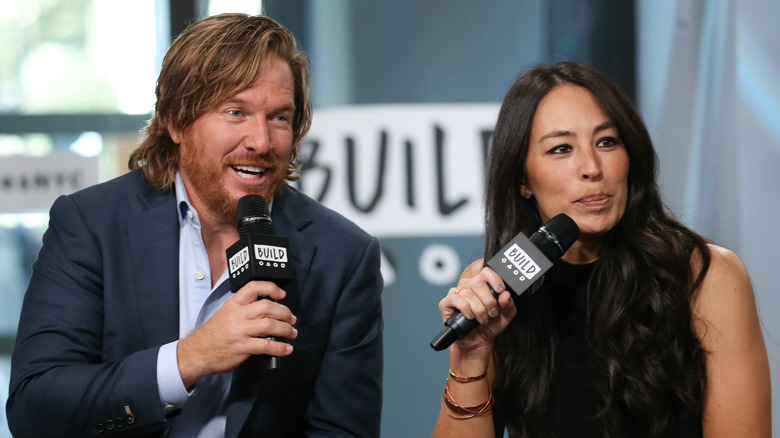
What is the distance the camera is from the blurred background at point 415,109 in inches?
125

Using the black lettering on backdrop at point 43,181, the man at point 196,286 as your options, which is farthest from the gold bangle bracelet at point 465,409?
the black lettering on backdrop at point 43,181

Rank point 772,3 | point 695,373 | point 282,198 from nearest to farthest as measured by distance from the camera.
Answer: point 695,373
point 282,198
point 772,3

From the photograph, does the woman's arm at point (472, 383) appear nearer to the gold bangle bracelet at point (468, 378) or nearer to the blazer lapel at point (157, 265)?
the gold bangle bracelet at point (468, 378)

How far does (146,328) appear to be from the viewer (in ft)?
5.86

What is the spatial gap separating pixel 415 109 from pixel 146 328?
1.70 meters

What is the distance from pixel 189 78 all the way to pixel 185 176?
24 centimetres

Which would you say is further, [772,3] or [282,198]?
[772,3]

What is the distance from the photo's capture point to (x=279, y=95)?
1.89 metres

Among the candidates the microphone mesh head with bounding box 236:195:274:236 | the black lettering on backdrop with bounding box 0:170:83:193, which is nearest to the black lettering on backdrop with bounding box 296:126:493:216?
the black lettering on backdrop with bounding box 0:170:83:193

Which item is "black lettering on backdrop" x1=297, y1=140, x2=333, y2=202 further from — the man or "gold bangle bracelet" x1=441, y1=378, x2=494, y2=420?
"gold bangle bracelet" x1=441, y1=378, x2=494, y2=420

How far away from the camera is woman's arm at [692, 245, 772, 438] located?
5.60 feet

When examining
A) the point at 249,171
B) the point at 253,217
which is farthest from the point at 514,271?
the point at 249,171

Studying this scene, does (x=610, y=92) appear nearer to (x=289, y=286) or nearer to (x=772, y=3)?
(x=289, y=286)

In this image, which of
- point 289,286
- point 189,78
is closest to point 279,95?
point 189,78
